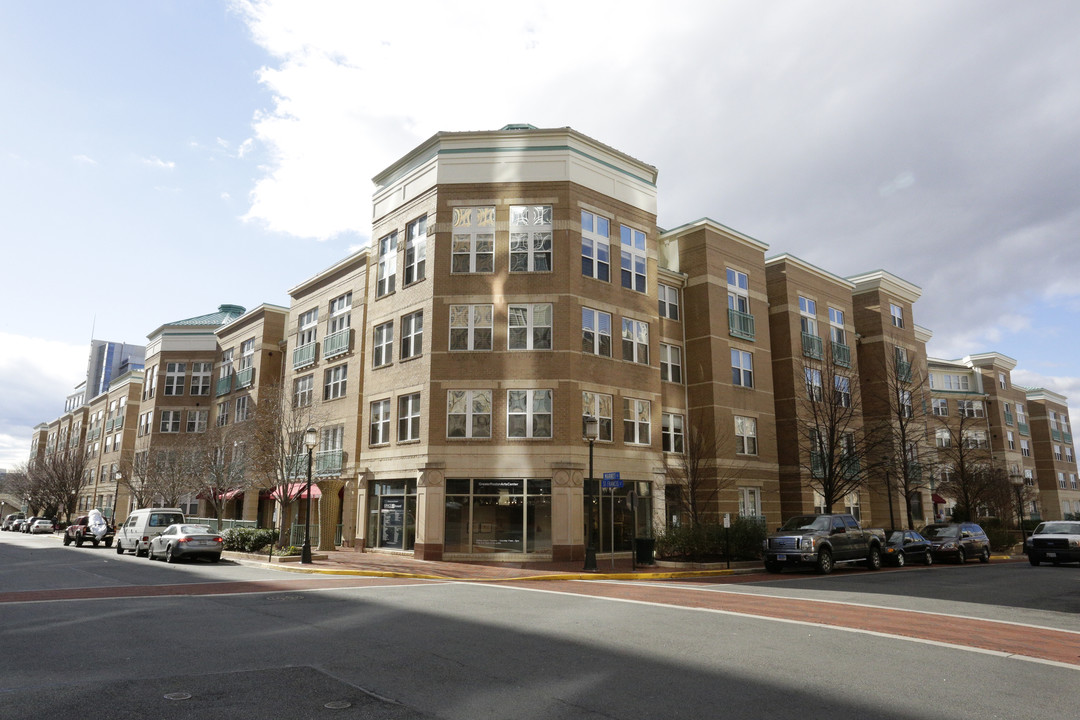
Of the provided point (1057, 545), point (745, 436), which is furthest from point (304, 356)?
point (1057, 545)

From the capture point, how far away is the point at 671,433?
33.8 metres

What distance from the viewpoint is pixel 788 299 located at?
127 feet

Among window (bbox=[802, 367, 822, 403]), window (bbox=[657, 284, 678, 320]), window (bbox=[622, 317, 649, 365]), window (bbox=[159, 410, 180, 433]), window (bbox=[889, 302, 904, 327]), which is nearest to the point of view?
window (bbox=[622, 317, 649, 365])

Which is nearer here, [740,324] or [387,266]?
[387,266]

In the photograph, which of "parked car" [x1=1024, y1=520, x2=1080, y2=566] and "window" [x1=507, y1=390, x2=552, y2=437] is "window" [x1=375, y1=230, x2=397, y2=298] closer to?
"window" [x1=507, y1=390, x2=552, y2=437]

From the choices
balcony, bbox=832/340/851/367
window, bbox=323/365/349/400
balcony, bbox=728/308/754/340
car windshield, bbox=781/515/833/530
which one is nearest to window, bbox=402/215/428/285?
window, bbox=323/365/349/400

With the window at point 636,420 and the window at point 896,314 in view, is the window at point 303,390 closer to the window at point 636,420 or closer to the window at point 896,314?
the window at point 636,420

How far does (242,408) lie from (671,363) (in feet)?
94.0

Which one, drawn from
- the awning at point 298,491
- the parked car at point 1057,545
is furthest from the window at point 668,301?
the awning at point 298,491

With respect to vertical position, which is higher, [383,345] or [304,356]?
[304,356]

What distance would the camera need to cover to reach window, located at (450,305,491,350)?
28.7 metres

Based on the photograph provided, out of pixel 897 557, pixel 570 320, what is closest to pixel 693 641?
pixel 570 320

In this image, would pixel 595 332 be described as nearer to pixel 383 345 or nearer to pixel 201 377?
pixel 383 345

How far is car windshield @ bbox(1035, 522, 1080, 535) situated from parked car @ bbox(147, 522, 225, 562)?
31.9 metres
